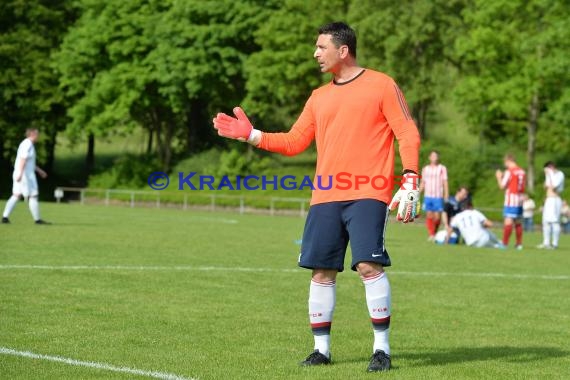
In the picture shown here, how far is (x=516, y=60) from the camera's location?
54.2m

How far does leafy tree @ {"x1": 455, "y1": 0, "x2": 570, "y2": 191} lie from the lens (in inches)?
1986

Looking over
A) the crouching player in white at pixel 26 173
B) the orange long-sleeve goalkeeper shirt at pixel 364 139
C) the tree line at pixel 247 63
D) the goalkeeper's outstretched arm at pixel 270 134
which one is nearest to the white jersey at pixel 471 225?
the crouching player in white at pixel 26 173

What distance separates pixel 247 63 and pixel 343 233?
5517cm

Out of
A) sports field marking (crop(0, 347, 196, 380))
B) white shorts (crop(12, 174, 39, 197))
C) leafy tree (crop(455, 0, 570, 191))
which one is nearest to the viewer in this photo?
sports field marking (crop(0, 347, 196, 380))

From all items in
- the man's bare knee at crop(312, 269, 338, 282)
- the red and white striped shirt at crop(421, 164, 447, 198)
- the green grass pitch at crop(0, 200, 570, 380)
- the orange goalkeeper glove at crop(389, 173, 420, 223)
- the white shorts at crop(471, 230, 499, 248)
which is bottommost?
the green grass pitch at crop(0, 200, 570, 380)

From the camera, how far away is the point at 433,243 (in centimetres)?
2680

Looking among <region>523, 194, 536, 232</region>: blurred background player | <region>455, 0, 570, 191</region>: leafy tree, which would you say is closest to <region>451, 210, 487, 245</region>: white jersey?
<region>523, 194, 536, 232</region>: blurred background player

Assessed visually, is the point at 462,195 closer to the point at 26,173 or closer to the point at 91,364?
the point at 26,173

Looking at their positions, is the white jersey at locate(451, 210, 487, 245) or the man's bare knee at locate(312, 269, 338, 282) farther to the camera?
the white jersey at locate(451, 210, 487, 245)

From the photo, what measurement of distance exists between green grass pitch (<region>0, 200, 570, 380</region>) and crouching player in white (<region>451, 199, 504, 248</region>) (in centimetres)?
596

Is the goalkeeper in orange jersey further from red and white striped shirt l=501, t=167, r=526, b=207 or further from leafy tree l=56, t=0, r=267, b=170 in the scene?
leafy tree l=56, t=0, r=267, b=170

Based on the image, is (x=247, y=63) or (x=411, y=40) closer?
(x=411, y=40)

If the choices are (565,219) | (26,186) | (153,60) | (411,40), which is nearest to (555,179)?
(26,186)

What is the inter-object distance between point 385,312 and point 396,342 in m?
1.52
